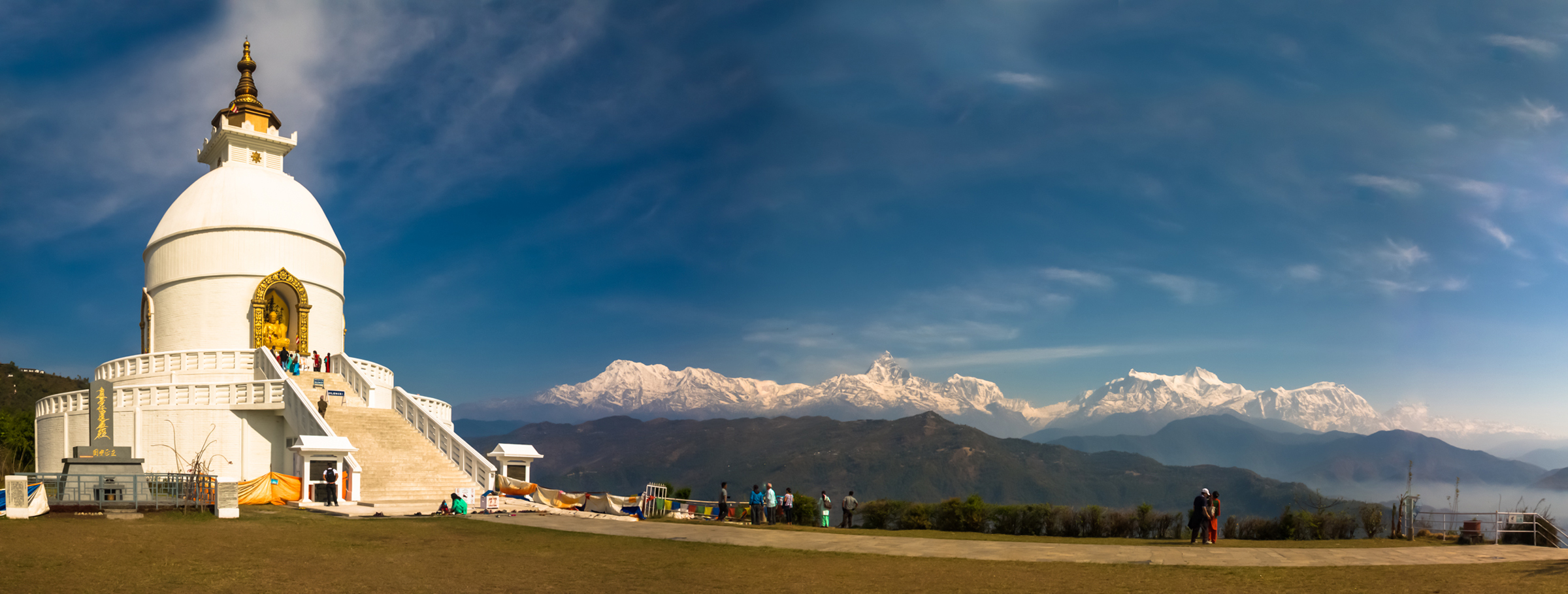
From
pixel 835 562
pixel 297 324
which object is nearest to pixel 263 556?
pixel 835 562

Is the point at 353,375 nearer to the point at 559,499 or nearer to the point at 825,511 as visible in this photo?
the point at 559,499

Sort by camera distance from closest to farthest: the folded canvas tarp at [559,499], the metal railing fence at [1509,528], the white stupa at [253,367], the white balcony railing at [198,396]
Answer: the metal railing fence at [1509,528]
the folded canvas tarp at [559,499]
the white stupa at [253,367]
the white balcony railing at [198,396]

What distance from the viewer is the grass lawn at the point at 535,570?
40.9 feet

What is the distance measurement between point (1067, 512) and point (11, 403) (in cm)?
8881

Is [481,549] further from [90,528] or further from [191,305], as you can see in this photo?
[191,305]

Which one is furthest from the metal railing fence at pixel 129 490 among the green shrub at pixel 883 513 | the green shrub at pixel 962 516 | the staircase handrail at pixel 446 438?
the green shrub at pixel 962 516

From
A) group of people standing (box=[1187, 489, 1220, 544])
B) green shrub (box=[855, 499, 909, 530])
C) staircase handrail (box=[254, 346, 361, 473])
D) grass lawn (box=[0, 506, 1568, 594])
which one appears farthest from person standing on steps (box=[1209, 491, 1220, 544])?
staircase handrail (box=[254, 346, 361, 473])

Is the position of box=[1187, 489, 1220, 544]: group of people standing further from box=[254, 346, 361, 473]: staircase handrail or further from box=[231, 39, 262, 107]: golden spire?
box=[231, 39, 262, 107]: golden spire

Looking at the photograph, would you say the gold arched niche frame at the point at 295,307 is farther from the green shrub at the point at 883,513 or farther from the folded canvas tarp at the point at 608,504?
the green shrub at the point at 883,513

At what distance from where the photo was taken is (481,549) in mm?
16594

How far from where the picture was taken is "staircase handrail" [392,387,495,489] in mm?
30000

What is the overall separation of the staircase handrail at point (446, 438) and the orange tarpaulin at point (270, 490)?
5114 millimetres

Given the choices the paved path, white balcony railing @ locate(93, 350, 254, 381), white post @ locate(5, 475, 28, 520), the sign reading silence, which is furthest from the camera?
white balcony railing @ locate(93, 350, 254, 381)

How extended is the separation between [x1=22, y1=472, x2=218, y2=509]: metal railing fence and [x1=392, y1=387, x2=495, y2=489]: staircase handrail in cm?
875
